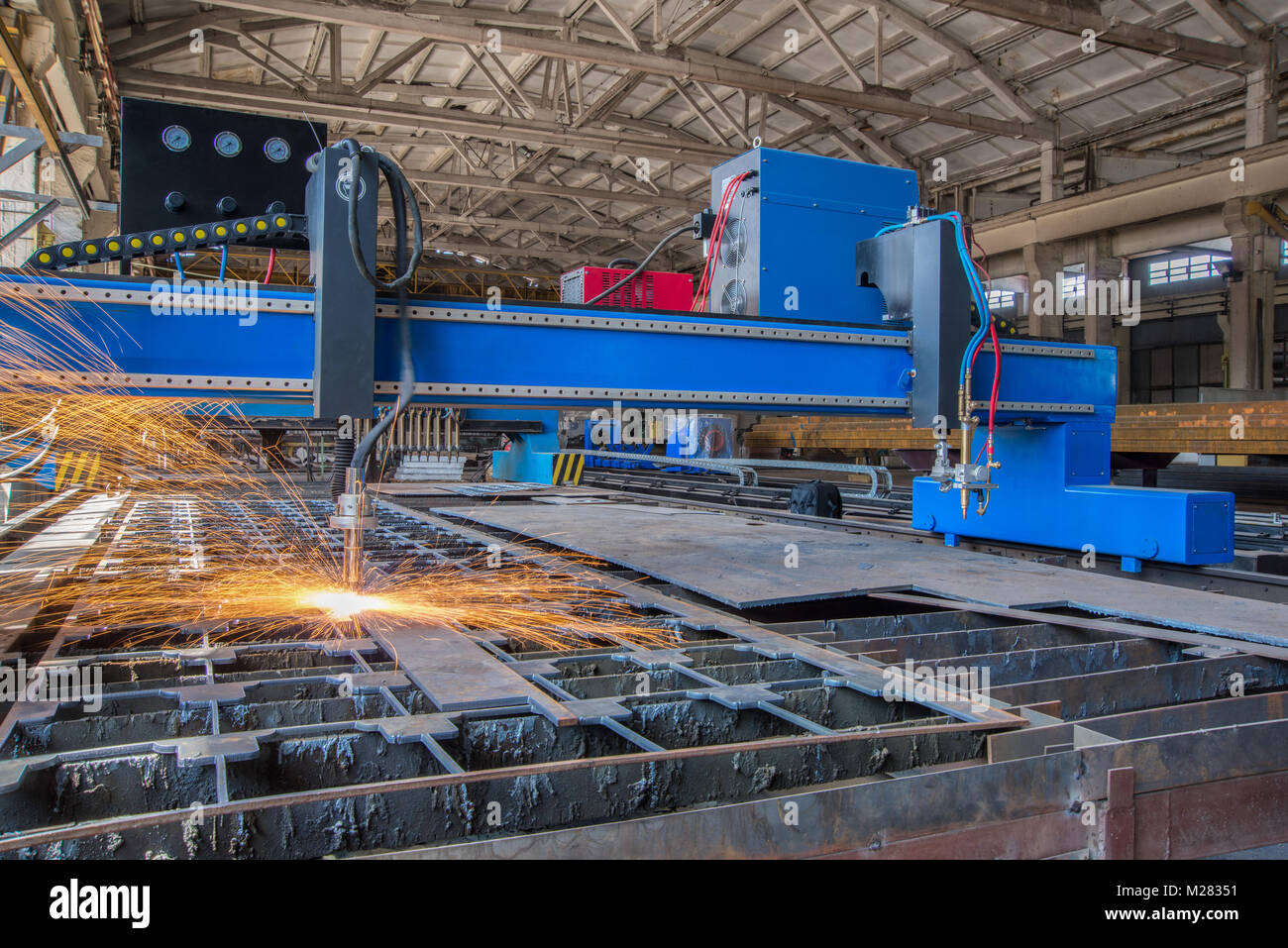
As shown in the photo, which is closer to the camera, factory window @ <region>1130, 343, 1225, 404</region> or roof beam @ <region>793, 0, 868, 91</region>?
roof beam @ <region>793, 0, 868, 91</region>

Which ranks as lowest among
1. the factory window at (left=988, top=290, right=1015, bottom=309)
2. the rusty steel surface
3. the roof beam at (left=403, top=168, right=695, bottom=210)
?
the rusty steel surface

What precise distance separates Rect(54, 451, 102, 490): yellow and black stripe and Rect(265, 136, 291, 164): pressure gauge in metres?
6.52

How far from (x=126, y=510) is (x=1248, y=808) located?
592 cm

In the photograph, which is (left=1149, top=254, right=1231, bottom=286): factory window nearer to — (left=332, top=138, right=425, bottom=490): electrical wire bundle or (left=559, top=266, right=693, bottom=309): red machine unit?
(left=559, top=266, right=693, bottom=309): red machine unit

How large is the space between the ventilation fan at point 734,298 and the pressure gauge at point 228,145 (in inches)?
73.1

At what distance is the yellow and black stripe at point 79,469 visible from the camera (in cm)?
825

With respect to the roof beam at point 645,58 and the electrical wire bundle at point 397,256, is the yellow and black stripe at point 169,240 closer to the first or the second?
the electrical wire bundle at point 397,256

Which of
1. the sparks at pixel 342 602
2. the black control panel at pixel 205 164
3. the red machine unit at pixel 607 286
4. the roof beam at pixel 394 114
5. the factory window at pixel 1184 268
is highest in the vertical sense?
the roof beam at pixel 394 114

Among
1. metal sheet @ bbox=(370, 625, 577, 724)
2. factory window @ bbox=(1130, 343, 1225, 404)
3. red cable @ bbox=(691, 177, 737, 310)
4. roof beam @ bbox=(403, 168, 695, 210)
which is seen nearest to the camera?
metal sheet @ bbox=(370, 625, 577, 724)

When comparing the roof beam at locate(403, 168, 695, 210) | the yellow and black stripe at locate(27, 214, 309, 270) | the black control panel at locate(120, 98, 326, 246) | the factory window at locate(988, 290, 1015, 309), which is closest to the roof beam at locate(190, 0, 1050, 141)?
the roof beam at locate(403, 168, 695, 210)

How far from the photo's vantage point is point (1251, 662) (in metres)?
2.12

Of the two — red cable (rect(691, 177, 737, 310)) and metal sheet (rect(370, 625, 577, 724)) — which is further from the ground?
red cable (rect(691, 177, 737, 310))

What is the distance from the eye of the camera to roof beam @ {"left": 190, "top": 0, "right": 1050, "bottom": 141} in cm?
837

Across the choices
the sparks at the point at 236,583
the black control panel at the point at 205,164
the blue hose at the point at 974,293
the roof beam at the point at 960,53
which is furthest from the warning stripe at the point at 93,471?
the roof beam at the point at 960,53
